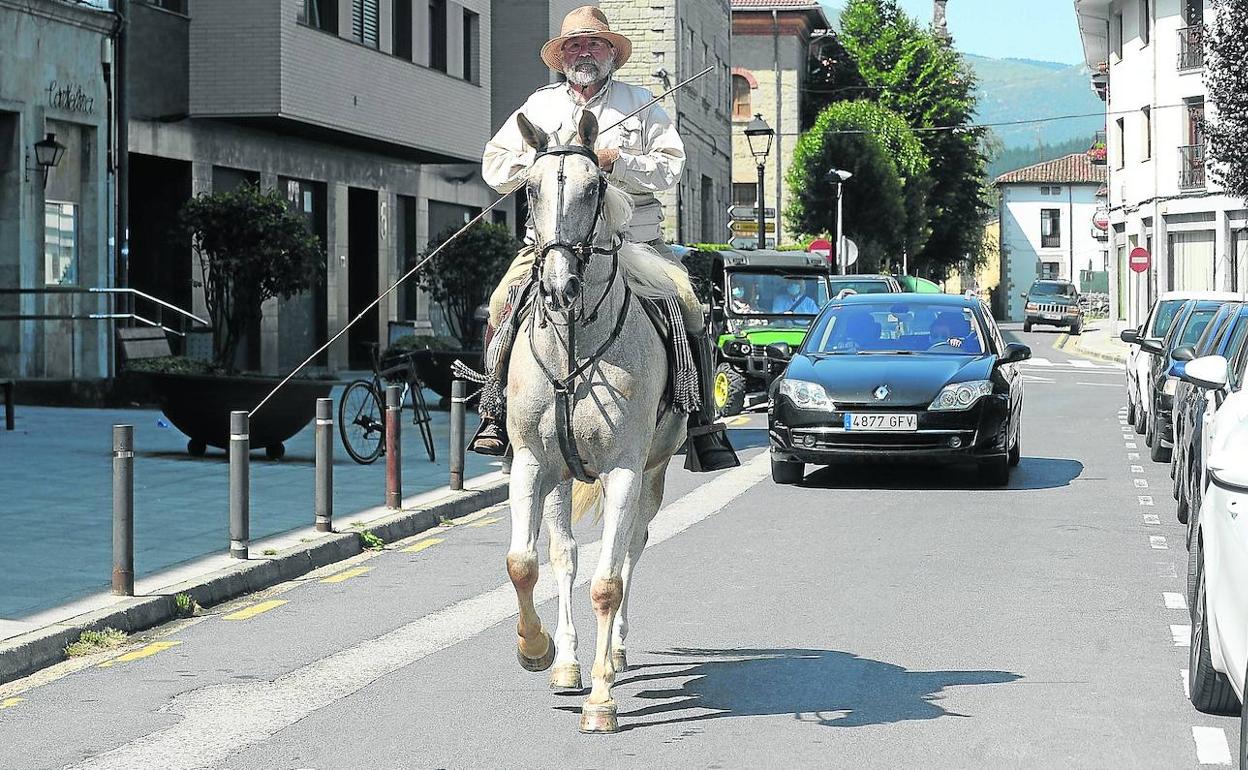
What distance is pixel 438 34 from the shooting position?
34.9m

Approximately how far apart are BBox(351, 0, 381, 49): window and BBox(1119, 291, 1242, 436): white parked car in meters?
13.8

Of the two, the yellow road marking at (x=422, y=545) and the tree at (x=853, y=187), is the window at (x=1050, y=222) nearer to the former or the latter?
the tree at (x=853, y=187)

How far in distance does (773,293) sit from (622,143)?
811 inches

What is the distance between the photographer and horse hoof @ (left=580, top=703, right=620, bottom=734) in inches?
265

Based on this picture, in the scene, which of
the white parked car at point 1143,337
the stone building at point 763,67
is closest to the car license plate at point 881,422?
the white parked car at point 1143,337

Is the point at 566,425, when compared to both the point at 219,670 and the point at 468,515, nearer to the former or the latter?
the point at 219,670

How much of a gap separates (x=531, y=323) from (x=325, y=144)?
26.1m

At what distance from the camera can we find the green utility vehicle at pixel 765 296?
2644 centimetres

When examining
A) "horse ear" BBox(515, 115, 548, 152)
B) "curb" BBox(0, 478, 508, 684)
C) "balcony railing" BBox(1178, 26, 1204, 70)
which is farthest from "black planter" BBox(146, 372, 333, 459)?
"balcony railing" BBox(1178, 26, 1204, 70)

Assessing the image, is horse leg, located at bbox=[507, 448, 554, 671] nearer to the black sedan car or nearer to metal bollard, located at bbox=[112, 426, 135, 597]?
metal bollard, located at bbox=[112, 426, 135, 597]

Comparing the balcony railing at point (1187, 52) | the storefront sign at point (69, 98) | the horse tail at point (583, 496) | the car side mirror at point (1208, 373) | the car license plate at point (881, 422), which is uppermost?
the balcony railing at point (1187, 52)

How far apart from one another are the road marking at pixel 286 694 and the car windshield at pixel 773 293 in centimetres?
1759

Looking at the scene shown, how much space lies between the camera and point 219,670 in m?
8.08

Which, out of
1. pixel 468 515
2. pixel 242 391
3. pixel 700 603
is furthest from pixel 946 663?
pixel 242 391
